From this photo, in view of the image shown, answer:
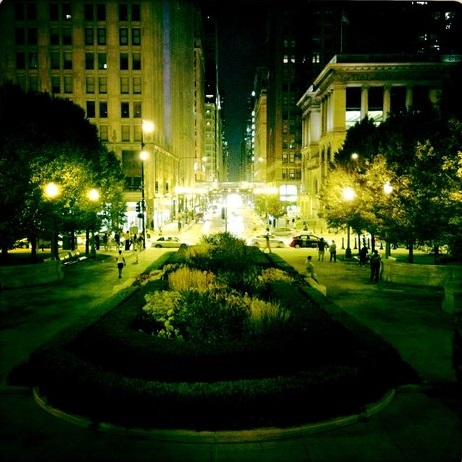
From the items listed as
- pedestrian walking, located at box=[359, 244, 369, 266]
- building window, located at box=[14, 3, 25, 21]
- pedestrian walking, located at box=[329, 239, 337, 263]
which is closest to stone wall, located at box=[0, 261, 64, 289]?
pedestrian walking, located at box=[329, 239, 337, 263]

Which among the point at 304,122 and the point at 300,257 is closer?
the point at 300,257

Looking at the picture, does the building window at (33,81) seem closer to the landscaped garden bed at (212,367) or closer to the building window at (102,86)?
the building window at (102,86)

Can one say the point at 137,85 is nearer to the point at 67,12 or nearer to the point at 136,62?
the point at 136,62

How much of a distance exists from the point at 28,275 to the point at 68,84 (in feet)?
167

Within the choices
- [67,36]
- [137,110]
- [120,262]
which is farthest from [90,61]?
[120,262]

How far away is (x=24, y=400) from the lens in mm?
11312

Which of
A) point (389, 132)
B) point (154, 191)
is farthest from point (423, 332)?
point (154, 191)

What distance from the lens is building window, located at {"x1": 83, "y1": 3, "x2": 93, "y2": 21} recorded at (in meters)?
71.3

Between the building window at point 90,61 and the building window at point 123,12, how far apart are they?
6126 millimetres

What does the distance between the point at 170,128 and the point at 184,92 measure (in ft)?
102

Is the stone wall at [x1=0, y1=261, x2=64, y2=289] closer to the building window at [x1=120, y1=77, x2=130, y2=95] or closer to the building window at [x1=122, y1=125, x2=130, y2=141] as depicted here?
the building window at [x1=122, y1=125, x2=130, y2=141]

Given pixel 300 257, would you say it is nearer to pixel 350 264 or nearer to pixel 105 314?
pixel 350 264

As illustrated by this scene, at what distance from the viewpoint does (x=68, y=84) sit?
72.4 metres

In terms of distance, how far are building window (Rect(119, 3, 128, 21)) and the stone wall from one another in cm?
5239
